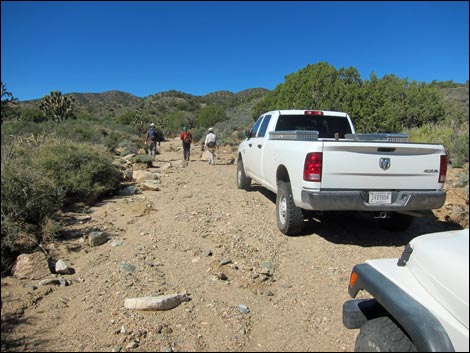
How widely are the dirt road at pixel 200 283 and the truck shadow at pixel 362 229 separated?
18mm

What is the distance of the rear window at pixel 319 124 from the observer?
22.8 ft

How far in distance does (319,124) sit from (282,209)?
2.30m

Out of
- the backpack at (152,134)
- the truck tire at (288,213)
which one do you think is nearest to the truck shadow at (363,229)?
the truck tire at (288,213)

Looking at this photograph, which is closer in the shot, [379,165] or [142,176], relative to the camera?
[379,165]

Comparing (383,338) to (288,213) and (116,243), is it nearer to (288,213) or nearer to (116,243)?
(288,213)

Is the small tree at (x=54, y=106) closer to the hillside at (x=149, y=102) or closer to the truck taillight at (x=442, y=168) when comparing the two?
the hillside at (x=149, y=102)

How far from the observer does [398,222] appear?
557 cm

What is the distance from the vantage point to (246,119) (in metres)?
34.2

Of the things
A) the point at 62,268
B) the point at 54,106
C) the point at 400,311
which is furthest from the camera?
the point at 54,106

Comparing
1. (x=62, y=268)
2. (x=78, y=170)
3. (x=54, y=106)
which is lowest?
(x=62, y=268)

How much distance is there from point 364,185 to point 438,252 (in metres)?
2.59

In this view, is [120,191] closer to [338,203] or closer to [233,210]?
[233,210]

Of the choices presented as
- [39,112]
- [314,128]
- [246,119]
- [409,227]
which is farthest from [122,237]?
[39,112]

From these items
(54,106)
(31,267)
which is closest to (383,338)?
(31,267)
